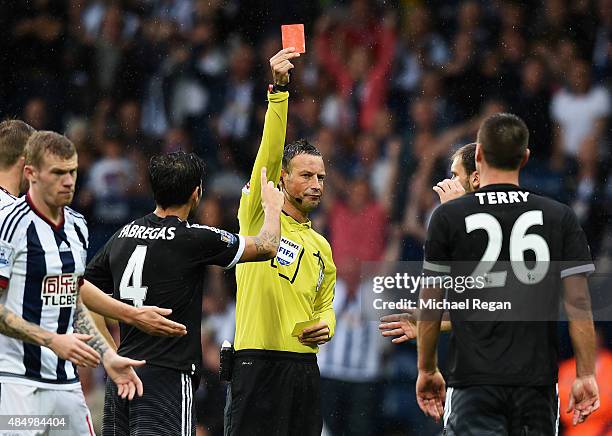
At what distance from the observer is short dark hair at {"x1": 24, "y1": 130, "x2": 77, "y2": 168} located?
16.4 feet

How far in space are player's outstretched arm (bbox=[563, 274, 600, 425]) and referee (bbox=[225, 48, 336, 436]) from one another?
164 cm

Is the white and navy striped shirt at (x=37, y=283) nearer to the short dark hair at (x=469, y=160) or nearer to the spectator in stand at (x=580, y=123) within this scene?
the short dark hair at (x=469, y=160)

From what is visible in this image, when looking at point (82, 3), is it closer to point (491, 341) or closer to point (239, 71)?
point (239, 71)

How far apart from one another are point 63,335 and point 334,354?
5.12m

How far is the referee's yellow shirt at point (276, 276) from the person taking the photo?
20.2 feet

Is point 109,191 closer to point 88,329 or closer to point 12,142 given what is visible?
point 12,142

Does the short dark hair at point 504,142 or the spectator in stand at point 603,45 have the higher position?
the spectator in stand at point 603,45

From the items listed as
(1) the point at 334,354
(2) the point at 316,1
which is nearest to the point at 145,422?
(1) the point at 334,354

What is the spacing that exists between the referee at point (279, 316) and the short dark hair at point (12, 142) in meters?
1.27

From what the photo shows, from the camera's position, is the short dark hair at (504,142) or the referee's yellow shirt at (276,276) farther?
the referee's yellow shirt at (276,276)

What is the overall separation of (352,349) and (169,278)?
14.1ft

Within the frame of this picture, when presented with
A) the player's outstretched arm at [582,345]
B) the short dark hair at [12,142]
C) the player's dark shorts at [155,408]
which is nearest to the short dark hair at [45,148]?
the short dark hair at [12,142]

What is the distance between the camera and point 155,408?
18.1 feet

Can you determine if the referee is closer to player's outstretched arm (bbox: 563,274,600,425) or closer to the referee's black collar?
the referee's black collar
